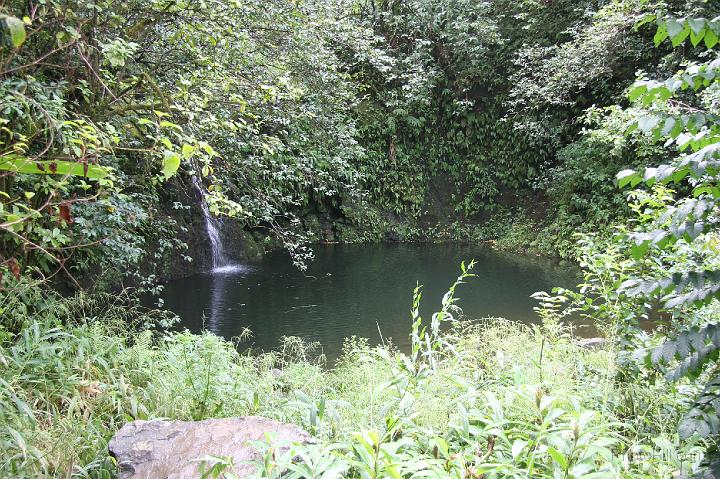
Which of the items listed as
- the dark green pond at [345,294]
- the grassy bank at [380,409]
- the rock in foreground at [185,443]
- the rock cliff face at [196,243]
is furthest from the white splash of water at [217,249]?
the rock in foreground at [185,443]

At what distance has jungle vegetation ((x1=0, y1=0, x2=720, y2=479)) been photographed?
4.92 feet

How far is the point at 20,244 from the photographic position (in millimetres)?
3324

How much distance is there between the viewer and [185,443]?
2.01m

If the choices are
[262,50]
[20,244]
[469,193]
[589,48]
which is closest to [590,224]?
[589,48]

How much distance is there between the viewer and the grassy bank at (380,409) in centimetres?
153

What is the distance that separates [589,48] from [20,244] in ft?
34.7

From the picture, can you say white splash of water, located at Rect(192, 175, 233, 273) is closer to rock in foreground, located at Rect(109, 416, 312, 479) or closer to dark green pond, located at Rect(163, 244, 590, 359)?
dark green pond, located at Rect(163, 244, 590, 359)

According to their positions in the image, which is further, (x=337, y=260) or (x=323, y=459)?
(x=337, y=260)

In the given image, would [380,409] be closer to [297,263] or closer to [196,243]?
[297,263]

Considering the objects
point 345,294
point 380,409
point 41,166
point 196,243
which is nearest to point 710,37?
point 380,409

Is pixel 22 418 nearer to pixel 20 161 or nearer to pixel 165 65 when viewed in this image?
pixel 20 161

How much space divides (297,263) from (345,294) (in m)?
3.29

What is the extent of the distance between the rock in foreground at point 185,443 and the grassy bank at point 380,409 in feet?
0.32

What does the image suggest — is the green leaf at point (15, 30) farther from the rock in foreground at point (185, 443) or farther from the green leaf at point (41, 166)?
the rock in foreground at point (185, 443)
